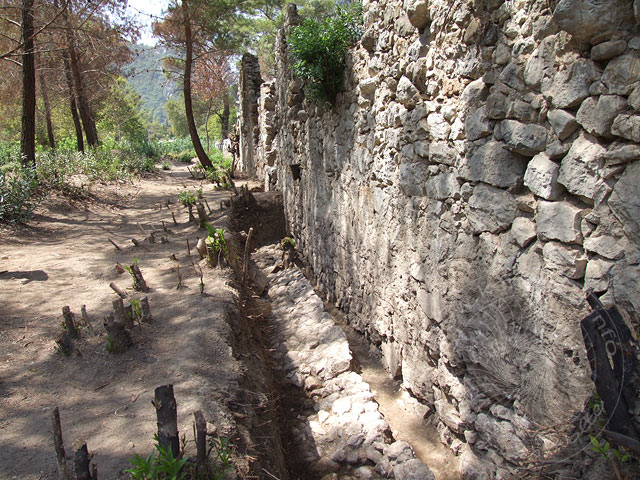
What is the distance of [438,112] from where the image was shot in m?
2.94

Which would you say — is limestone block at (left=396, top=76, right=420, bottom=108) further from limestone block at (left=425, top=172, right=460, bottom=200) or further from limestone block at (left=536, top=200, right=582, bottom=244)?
limestone block at (left=536, top=200, right=582, bottom=244)

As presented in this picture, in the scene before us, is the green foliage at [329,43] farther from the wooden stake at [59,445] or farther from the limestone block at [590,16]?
the wooden stake at [59,445]

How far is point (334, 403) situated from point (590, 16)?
325 centimetres

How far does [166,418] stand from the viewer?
2109 mm

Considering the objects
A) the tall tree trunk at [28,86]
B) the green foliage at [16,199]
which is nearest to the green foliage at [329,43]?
the green foliage at [16,199]

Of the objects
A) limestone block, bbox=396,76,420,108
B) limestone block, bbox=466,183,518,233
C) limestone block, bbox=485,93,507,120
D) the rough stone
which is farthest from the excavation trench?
limestone block, bbox=396,76,420,108

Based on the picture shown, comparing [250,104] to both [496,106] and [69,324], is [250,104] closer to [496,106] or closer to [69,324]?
[69,324]

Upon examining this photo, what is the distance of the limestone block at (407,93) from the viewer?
3.21 metres

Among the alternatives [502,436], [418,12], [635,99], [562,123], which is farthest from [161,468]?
[418,12]

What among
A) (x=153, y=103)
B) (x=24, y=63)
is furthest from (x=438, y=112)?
(x=153, y=103)

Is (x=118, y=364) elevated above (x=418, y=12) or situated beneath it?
situated beneath

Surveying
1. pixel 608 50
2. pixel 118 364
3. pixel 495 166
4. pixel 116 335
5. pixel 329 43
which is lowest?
pixel 118 364

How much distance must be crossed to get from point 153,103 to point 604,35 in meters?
184

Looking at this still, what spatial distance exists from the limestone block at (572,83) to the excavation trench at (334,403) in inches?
92.1
